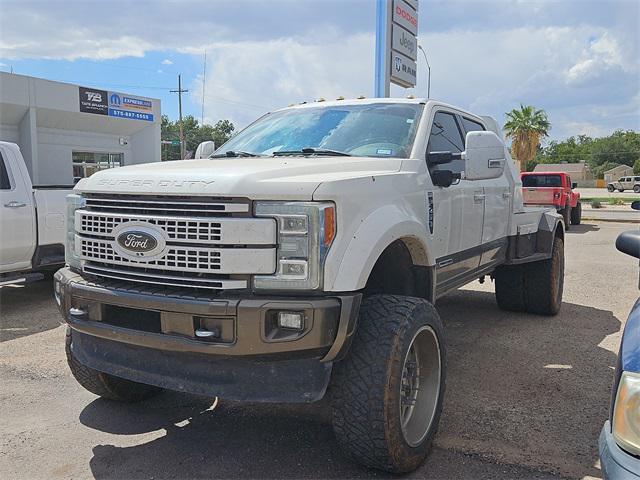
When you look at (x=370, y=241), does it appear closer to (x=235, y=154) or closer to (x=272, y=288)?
(x=272, y=288)

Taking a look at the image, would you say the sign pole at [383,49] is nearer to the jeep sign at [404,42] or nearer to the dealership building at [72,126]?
the jeep sign at [404,42]

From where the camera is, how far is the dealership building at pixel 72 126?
16.1m

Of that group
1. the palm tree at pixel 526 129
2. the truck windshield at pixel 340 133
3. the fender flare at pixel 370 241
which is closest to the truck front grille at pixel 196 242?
the fender flare at pixel 370 241

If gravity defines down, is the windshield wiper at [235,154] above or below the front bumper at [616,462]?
above

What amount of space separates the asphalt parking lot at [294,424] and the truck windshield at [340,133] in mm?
1770

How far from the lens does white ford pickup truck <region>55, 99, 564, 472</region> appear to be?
2717mm

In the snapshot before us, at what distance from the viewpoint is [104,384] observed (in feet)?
12.4

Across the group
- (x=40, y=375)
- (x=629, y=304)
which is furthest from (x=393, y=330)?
(x=629, y=304)

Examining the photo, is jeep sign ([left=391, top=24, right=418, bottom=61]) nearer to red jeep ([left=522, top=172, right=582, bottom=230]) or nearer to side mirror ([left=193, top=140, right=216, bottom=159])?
red jeep ([left=522, top=172, right=582, bottom=230])

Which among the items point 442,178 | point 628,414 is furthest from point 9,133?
point 628,414

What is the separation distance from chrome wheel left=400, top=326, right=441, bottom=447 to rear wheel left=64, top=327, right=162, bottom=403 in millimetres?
1856

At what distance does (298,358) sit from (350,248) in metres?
0.59

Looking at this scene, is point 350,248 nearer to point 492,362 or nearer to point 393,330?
point 393,330

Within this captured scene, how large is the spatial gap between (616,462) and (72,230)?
301 cm
